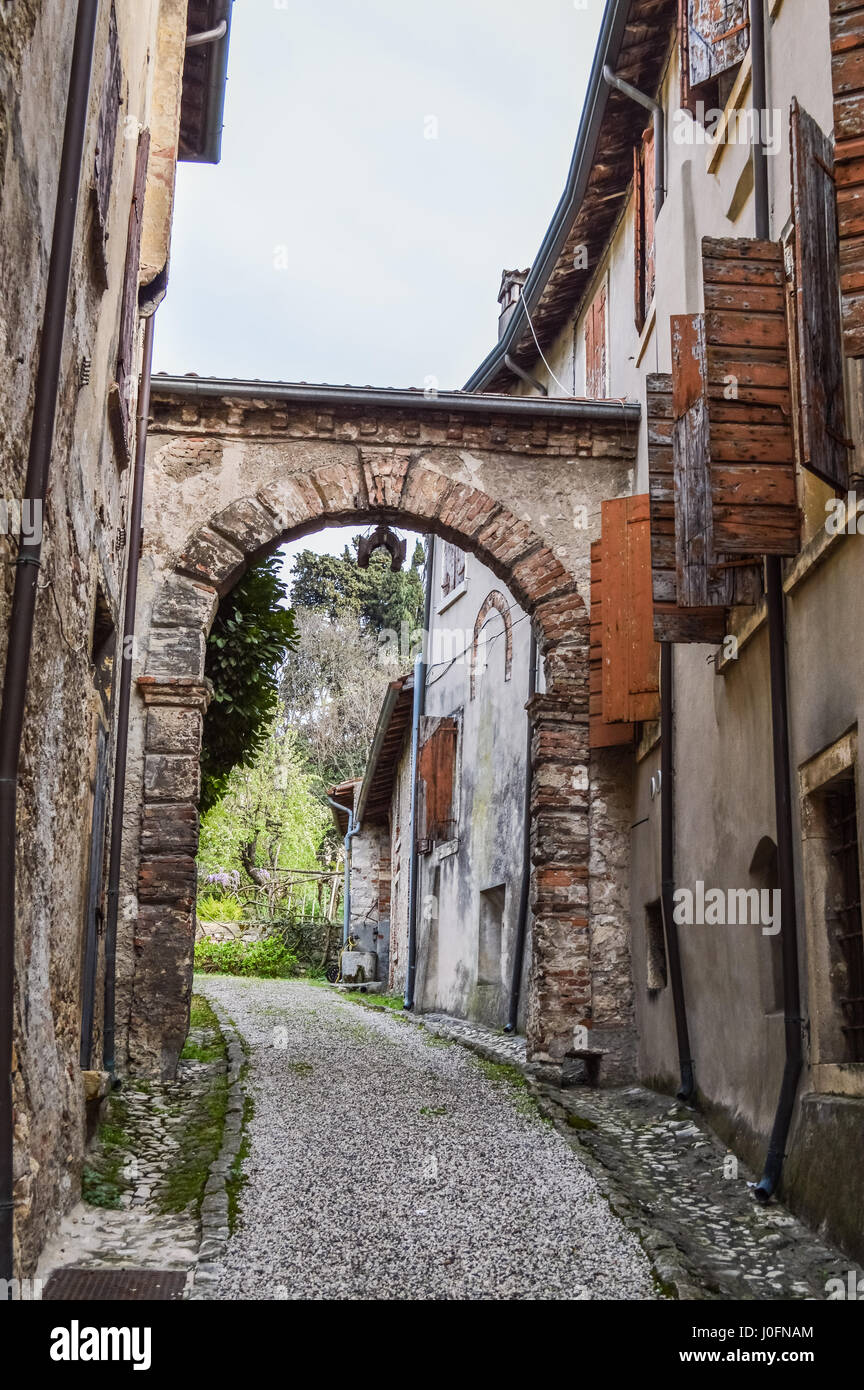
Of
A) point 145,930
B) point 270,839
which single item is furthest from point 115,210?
point 270,839

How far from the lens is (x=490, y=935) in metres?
14.0

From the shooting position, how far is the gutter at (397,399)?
959cm

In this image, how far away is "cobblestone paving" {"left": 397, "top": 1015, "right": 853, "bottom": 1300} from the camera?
4.48 m

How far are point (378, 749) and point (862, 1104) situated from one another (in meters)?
15.4

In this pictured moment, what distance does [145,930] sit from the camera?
874 cm

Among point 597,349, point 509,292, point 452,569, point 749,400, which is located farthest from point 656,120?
point 452,569

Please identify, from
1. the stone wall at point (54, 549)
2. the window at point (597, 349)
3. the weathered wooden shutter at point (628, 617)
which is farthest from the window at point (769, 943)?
the window at point (597, 349)

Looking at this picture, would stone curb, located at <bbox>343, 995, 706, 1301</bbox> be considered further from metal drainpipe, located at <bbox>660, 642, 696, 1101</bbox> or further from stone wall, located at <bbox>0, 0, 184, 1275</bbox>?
stone wall, located at <bbox>0, 0, 184, 1275</bbox>

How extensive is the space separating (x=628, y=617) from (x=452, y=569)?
28.6 feet

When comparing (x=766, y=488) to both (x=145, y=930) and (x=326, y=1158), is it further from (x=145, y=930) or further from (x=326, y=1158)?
(x=145, y=930)

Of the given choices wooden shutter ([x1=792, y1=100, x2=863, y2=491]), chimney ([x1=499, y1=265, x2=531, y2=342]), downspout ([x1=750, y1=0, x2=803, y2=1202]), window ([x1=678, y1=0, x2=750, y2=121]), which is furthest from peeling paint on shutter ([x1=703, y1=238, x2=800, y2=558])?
chimney ([x1=499, y1=265, x2=531, y2=342])

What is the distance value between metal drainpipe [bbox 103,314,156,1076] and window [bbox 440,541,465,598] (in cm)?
791

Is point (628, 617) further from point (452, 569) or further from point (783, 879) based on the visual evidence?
point (452, 569)

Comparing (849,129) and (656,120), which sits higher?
(656,120)
